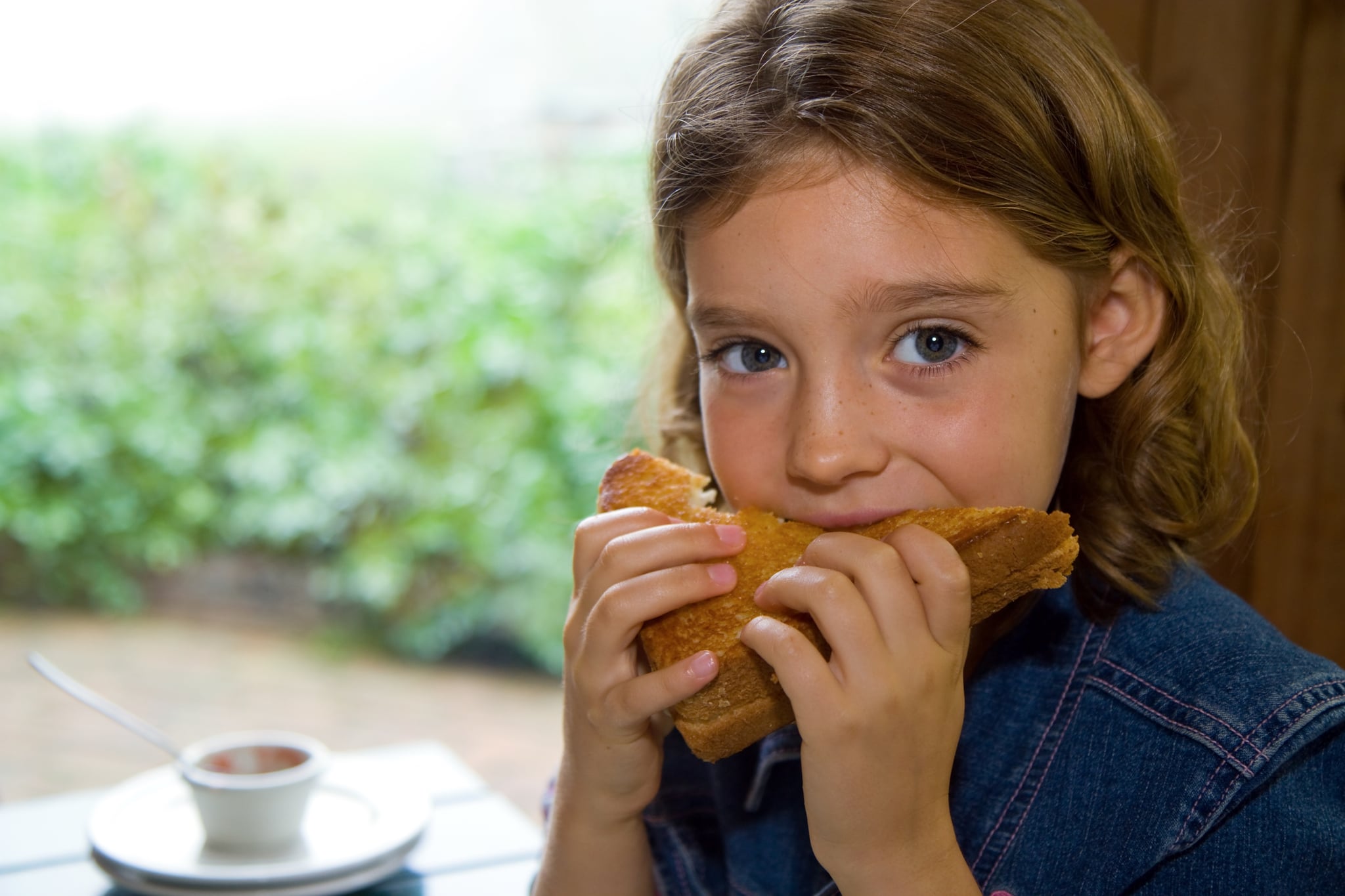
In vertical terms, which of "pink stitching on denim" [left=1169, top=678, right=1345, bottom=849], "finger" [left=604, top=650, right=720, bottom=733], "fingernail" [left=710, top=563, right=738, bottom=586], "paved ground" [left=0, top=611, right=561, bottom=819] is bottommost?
"paved ground" [left=0, top=611, right=561, bottom=819]

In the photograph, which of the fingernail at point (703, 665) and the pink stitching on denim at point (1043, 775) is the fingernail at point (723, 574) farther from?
the pink stitching on denim at point (1043, 775)

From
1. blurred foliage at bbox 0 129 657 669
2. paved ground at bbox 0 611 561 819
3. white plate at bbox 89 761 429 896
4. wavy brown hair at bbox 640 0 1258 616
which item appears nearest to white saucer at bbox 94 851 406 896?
white plate at bbox 89 761 429 896

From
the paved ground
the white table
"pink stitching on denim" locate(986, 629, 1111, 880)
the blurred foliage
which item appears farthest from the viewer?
the blurred foliage

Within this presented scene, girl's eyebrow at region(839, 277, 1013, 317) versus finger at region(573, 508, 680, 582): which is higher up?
girl's eyebrow at region(839, 277, 1013, 317)

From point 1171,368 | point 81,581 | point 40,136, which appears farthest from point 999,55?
point 40,136

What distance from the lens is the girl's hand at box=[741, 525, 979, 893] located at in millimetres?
1164

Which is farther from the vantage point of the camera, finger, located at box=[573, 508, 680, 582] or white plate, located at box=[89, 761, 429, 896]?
white plate, located at box=[89, 761, 429, 896]

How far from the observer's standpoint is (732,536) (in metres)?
1.32

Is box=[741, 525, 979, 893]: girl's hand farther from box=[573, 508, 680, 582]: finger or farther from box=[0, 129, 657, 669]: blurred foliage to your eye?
box=[0, 129, 657, 669]: blurred foliage

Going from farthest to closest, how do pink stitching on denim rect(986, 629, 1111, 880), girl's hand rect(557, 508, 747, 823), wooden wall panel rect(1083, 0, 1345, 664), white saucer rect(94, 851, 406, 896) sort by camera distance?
wooden wall panel rect(1083, 0, 1345, 664)
white saucer rect(94, 851, 406, 896)
pink stitching on denim rect(986, 629, 1111, 880)
girl's hand rect(557, 508, 747, 823)

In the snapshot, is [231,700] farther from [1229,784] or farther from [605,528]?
[1229,784]

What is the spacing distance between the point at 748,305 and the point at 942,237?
212 mm

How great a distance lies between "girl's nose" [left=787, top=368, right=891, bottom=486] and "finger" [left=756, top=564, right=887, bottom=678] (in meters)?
0.11

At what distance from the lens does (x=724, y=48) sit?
1488 mm
